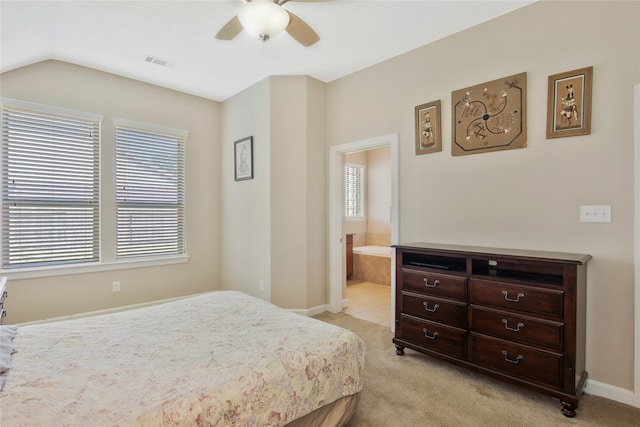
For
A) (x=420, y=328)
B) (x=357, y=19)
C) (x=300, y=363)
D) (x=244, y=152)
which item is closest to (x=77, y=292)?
(x=244, y=152)

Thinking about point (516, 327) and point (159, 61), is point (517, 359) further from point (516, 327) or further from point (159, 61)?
point (159, 61)

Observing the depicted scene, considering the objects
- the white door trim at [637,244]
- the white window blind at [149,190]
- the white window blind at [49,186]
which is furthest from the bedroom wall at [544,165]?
the white window blind at [49,186]

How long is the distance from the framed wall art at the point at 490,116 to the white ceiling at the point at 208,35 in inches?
23.4

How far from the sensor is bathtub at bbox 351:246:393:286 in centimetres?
535

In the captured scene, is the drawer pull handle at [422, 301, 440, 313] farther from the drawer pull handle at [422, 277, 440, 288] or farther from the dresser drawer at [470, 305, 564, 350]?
the dresser drawer at [470, 305, 564, 350]

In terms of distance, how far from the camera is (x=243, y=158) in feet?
14.1

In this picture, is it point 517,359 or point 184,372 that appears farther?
point 517,359

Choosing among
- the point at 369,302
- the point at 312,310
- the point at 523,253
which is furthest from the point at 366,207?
the point at 523,253

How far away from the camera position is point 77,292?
3.50 metres

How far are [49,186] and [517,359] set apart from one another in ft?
15.0

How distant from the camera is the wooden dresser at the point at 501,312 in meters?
1.98

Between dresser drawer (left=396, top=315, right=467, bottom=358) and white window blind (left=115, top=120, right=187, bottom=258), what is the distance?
316 cm

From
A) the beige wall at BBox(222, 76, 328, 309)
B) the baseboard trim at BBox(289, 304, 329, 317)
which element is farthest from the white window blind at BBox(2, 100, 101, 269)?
the baseboard trim at BBox(289, 304, 329, 317)

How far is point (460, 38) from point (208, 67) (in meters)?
2.64
